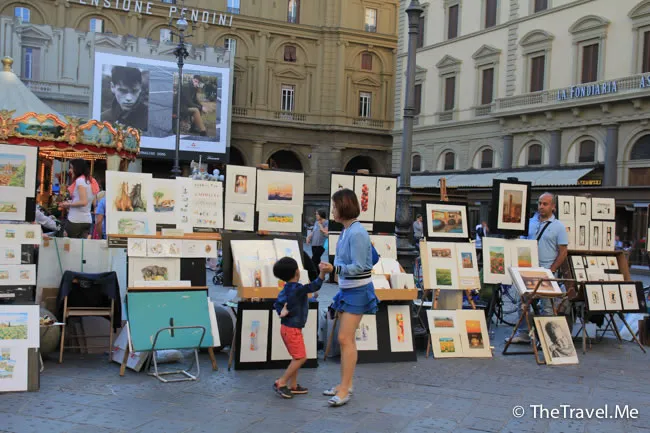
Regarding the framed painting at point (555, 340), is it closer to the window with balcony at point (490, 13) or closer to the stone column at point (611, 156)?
the stone column at point (611, 156)

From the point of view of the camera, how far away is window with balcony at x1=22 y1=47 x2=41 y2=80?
3734 cm

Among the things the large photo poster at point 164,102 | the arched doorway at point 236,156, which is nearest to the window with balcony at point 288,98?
the arched doorway at point 236,156

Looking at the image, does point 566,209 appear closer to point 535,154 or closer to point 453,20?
point 535,154

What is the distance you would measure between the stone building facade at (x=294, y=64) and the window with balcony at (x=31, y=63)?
2.77m

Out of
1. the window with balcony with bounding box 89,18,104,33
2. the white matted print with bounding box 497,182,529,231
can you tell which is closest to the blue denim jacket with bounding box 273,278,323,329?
the white matted print with bounding box 497,182,529,231

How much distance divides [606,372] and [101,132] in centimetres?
1077

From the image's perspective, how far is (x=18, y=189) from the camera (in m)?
6.57

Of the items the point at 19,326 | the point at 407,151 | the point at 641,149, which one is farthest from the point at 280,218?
the point at 641,149

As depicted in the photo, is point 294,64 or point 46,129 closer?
point 46,129

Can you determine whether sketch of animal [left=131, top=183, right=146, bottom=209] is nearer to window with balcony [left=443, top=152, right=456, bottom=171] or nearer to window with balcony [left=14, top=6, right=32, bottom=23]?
window with balcony [left=443, top=152, right=456, bottom=171]

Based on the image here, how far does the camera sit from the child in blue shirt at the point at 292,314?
5.83 metres

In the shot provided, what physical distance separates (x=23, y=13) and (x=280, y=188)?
36238 mm

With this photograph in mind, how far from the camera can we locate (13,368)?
567cm

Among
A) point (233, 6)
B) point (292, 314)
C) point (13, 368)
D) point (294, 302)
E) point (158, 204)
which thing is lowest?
point (13, 368)
